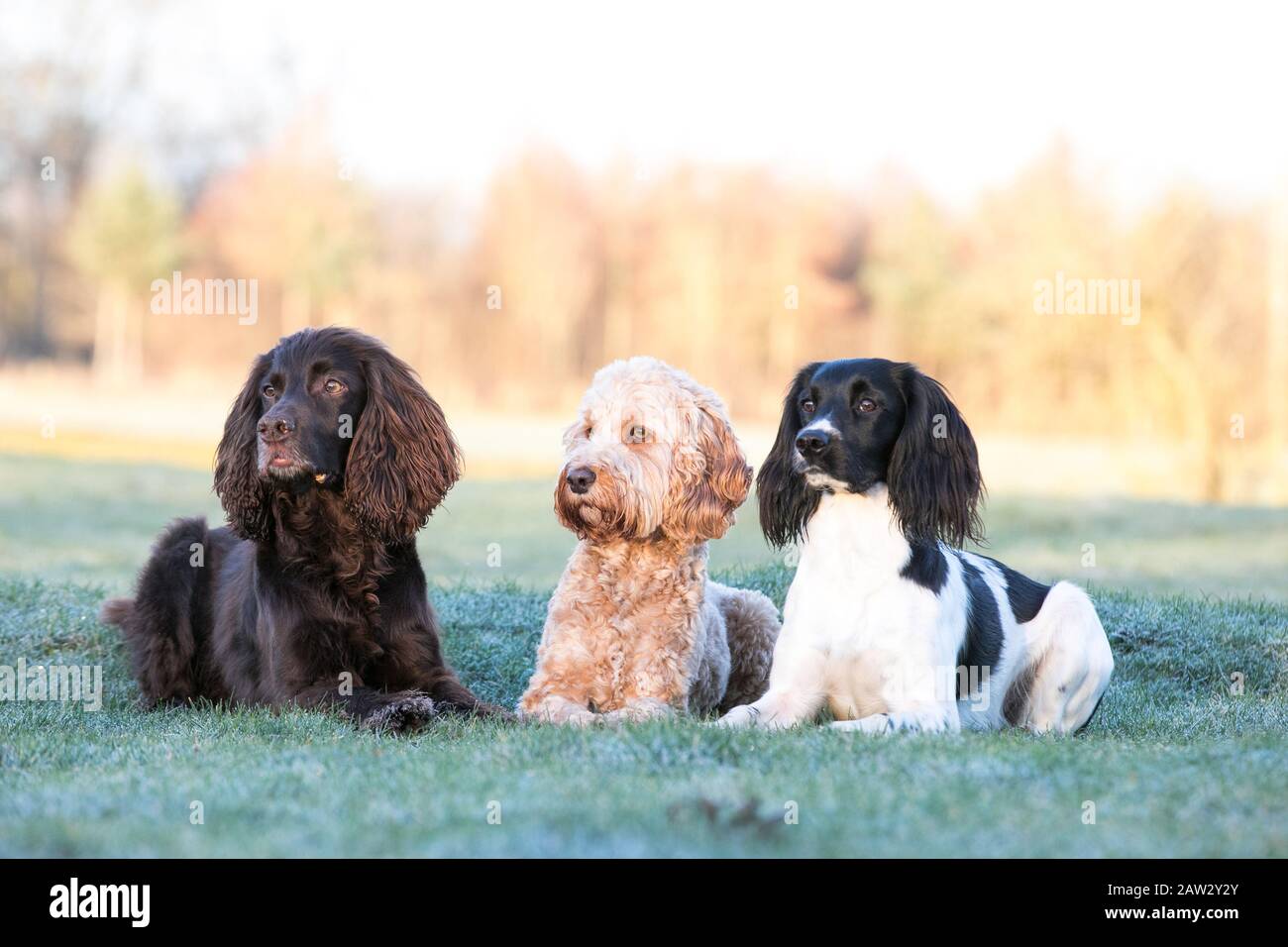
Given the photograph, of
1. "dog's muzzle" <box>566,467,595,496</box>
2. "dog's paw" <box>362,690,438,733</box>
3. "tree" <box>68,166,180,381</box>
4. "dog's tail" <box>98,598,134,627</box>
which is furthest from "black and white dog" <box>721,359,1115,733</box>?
"tree" <box>68,166,180,381</box>

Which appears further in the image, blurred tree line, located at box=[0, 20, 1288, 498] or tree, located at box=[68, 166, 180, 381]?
blurred tree line, located at box=[0, 20, 1288, 498]

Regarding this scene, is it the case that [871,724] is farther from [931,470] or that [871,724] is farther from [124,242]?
[124,242]

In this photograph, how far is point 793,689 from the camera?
6.27 m

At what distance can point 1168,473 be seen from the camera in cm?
2822

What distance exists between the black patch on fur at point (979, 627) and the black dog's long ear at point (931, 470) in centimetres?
43

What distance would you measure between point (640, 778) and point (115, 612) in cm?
506

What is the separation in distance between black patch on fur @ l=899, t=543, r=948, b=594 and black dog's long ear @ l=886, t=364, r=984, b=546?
6 centimetres

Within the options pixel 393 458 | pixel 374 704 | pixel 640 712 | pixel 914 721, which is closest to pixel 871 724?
pixel 914 721

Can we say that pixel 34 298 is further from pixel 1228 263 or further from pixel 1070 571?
pixel 1070 571

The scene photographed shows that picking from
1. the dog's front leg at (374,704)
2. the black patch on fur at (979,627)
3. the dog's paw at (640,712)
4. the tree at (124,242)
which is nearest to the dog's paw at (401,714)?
the dog's front leg at (374,704)

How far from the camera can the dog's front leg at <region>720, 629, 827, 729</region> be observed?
6.21 meters

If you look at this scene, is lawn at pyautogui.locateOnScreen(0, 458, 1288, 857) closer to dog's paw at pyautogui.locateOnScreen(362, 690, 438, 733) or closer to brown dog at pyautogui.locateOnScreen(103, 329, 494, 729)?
dog's paw at pyautogui.locateOnScreen(362, 690, 438, 733)

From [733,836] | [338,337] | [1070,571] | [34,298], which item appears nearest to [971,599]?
[733,836]

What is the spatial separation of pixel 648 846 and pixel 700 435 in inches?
115
